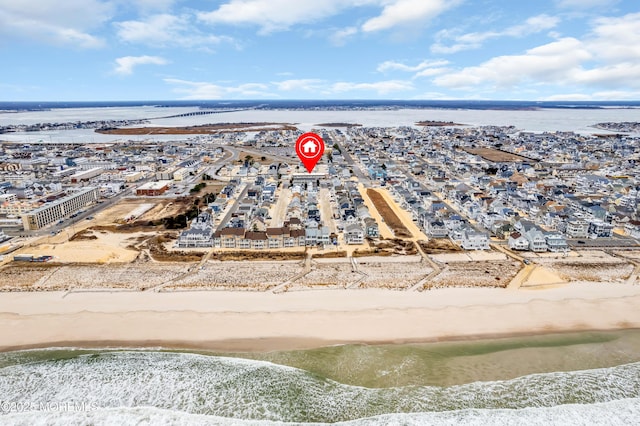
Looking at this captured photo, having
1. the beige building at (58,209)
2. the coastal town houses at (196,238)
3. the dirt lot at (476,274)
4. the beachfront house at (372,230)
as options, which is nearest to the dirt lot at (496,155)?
the beachfront house at (372,230)

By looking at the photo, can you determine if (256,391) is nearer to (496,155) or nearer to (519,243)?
(519,243)

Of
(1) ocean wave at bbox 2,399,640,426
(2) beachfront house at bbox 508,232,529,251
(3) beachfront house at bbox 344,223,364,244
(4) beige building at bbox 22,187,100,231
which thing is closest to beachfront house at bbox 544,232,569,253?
(2) beachfront house at bbox 508,232,529,251

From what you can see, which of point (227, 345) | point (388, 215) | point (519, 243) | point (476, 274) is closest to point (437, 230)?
point (519, 243)

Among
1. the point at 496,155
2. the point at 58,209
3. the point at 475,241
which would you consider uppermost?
the point at 496,155

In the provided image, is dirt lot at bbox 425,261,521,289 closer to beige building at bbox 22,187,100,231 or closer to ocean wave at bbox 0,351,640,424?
ocean wave at bbox 0,351,640,424

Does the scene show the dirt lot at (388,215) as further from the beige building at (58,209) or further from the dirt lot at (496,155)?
the dirt lot at (496,155)
